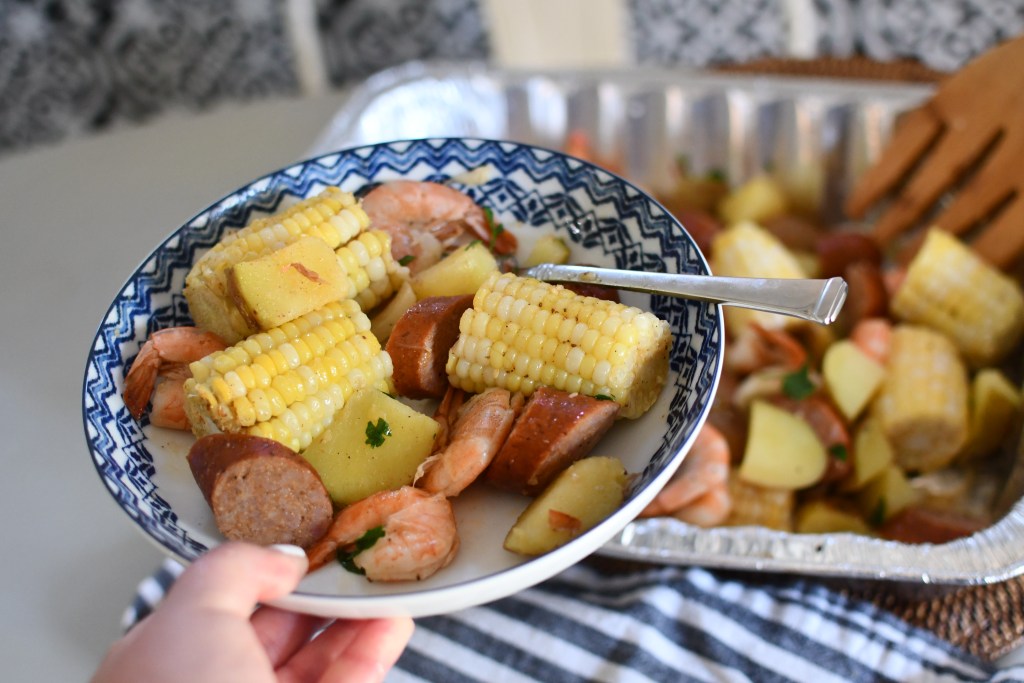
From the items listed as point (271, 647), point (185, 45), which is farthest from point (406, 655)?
point (185, 45)

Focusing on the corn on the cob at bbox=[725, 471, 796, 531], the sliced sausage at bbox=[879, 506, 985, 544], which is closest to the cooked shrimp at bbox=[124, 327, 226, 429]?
the corn on the cob at bbox=[725, 471, 796, 531]

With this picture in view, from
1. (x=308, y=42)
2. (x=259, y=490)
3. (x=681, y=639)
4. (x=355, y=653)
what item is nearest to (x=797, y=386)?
(x=681, y=639)

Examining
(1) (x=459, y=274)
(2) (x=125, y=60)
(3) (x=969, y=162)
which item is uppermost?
(2) (x=125, y=60)

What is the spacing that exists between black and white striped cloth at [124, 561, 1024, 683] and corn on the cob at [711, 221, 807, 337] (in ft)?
2.43

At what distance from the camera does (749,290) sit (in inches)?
46.7

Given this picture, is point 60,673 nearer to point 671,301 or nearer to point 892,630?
point 671,301

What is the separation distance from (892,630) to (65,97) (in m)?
4.38

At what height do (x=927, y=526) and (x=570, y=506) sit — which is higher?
(x=570, y=506)

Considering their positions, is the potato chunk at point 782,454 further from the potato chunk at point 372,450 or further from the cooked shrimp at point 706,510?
the potato chunk at point 372,450

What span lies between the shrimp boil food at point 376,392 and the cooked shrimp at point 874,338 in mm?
1177

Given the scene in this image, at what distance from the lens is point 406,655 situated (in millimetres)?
1685

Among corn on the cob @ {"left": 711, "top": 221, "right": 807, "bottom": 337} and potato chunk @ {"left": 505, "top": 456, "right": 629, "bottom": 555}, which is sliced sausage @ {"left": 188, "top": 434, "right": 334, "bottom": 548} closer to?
potato chunk @ {"left": 505, "top": 456, "right": 629, "bottom": 555}

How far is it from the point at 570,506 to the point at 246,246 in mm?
659

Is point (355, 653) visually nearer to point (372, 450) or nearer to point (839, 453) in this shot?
point (372, 450)
